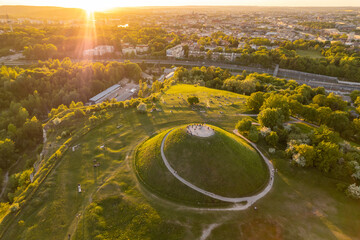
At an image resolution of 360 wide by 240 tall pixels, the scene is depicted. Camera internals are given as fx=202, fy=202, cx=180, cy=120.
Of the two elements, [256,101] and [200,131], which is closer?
[200,131]

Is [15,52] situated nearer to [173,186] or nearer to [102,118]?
[102,118]

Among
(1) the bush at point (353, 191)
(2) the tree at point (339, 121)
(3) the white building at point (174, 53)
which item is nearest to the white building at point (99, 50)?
(3) the white building at point (174, 53)

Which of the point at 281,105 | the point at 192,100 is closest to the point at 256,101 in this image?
the point at 281,105

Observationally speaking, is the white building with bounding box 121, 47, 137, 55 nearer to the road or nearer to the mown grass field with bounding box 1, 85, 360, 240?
the road

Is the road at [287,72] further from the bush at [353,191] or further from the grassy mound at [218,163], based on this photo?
the grassy mound at [218,163]

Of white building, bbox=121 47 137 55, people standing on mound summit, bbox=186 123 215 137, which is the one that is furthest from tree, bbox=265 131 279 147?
white building, bbox=121 47 137 55

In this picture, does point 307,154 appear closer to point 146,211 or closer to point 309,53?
point 146,211

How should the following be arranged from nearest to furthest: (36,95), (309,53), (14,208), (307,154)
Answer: (14,208), (307,154), (36,95), (309,53)
